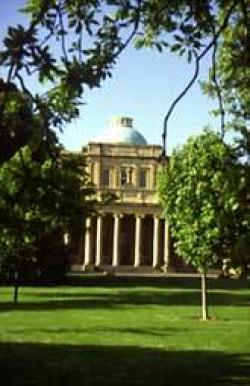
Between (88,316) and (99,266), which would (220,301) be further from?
(99,266)

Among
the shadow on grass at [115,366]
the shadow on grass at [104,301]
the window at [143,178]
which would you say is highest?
the window at [143,178]

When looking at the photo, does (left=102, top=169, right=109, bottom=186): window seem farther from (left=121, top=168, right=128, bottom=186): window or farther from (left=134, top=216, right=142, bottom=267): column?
(left=134, top=216, right=142, bottom=267): column

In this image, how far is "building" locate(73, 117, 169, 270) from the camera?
10544 centimetres

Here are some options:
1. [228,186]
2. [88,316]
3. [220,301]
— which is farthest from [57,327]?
[220,301]

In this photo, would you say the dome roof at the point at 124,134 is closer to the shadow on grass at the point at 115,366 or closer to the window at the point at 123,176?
the window at the point at 123,176

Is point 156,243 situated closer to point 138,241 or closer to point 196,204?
point 138,241

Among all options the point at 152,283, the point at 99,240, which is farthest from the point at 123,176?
the point at 152,283

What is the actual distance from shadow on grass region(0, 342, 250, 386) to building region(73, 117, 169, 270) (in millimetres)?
84447

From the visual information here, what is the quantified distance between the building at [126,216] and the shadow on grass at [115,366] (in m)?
84.4

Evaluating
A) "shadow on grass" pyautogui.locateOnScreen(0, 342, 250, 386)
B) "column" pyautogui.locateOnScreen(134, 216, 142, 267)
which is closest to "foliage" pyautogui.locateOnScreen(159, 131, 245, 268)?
"shadow on grass" pyautogui.locateOnScreen(0, 342, 250, 386)

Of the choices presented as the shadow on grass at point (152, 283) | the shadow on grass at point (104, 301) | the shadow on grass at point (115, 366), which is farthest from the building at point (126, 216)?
the shadow on grass at point (115, 366)

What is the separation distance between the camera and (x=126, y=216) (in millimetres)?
108438

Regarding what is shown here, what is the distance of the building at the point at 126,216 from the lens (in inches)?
4151

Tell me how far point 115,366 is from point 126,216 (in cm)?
9178
